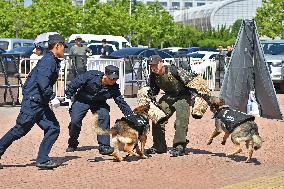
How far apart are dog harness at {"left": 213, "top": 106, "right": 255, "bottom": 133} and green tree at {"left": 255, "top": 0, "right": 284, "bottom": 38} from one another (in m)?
45.0

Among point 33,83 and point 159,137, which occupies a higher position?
point 33,83

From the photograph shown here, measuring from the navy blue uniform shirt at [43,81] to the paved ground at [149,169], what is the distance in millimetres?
1014

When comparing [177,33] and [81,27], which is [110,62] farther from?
[177,33]

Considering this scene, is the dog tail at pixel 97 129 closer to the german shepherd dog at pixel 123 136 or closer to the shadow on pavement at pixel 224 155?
the german shepherd dog at pixel 123 136

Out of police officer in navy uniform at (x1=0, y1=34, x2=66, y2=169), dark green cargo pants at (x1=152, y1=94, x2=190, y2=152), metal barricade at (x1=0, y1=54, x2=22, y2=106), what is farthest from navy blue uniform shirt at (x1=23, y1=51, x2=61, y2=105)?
metal barricade at (x1=0, y1=54, x2=22, y2=106)

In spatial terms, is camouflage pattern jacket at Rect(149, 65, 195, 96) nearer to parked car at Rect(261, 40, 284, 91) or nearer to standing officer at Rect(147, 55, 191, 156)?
standing officer at Rect(147, 55, 191, 156)

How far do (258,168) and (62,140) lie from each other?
4160mm

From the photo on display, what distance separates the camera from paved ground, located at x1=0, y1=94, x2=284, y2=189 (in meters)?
9.27

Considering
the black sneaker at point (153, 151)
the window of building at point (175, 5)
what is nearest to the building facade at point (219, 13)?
the window of building at point (175, 5)

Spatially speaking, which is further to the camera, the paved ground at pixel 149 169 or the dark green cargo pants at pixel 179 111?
the dark green cargo pants at pixel 179 111

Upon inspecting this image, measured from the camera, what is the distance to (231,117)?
11180 mm

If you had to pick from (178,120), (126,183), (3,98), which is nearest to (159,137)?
(178,120)

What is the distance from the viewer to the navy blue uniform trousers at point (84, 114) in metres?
11.3

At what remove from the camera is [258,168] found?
10680 mm
